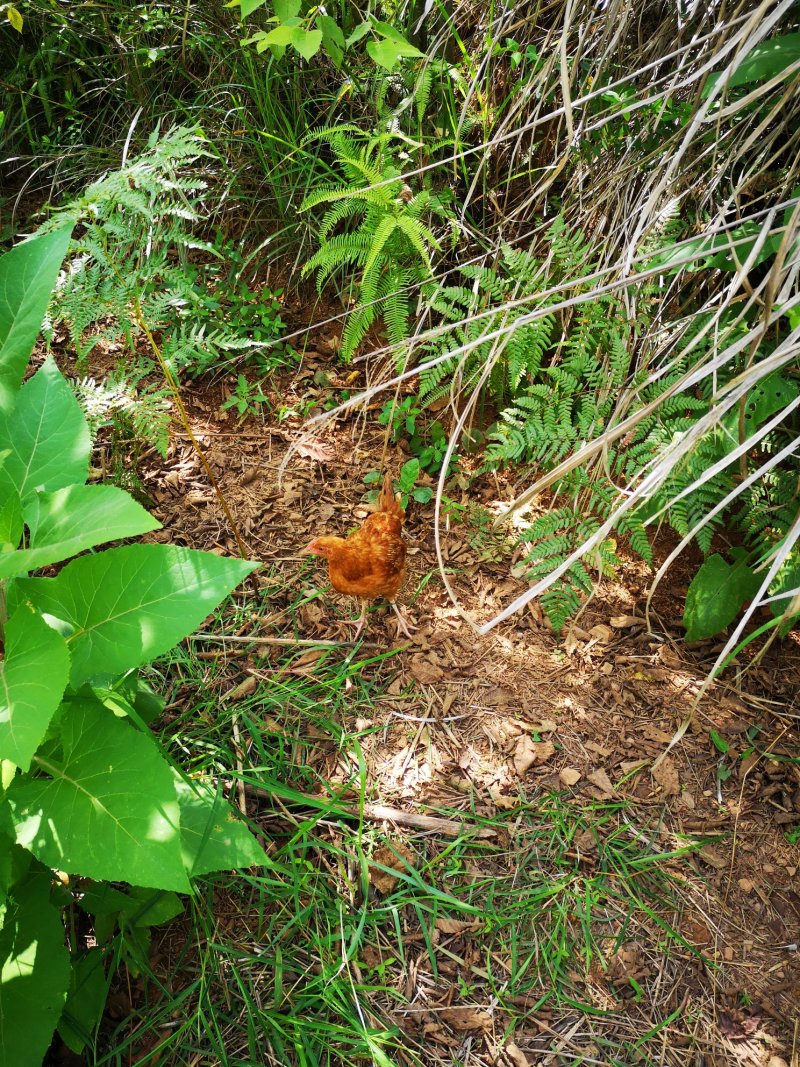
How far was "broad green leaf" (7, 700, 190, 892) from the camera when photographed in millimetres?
1229

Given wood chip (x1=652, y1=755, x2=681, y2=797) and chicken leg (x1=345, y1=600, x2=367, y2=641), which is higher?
chicken leg (x1=345, y1=600, x2=367, y2=641)

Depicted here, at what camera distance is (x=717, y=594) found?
7.28 ft

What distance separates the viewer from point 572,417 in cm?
259

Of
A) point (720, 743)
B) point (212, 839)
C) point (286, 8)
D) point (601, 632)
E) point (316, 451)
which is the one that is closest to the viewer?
point (212, 839)

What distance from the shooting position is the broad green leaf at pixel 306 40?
1.97 m

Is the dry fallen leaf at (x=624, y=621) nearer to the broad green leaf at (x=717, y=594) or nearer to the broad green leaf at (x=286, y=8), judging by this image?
the broad green leaf at (x=717, y=594)

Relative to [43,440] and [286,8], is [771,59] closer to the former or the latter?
[286,8]

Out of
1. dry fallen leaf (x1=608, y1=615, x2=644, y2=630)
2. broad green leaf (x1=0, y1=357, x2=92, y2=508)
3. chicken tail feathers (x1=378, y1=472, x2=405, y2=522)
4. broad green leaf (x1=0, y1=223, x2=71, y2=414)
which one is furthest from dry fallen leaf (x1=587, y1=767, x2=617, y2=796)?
broad green leaf (x1=0, y1=223, x2=71, y2=414)

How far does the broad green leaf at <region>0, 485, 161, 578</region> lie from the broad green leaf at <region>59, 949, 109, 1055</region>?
1042 millimetres

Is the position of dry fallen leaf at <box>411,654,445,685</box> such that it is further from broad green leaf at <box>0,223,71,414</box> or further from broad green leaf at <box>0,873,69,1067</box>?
broad green leaf at <box>0,223,71,414</box>

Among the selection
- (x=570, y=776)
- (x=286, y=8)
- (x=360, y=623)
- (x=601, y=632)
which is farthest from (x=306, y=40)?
(x=570, y=776)

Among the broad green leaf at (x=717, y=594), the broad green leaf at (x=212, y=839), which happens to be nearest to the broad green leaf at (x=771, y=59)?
the broad green leaf at (x=717, y=594)

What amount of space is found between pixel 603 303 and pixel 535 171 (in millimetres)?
625

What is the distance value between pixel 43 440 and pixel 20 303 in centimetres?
28
